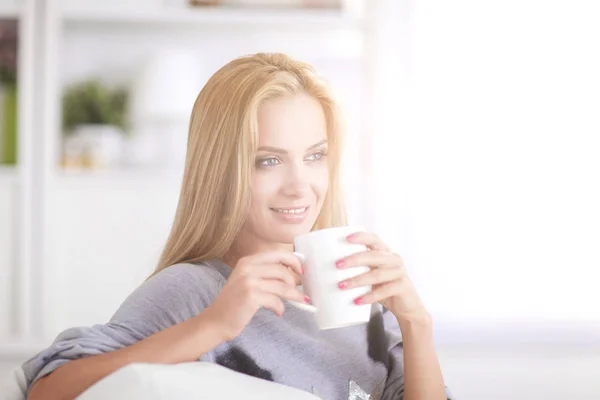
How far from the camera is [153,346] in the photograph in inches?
33.7

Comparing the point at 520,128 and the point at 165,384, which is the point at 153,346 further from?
the point at 520,128

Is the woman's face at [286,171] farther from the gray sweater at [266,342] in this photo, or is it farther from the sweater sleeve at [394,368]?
the sweater sleeve at [394,368]

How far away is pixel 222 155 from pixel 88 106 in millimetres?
2441

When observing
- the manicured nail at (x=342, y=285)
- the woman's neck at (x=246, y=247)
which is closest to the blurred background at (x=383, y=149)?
the woman's neck at (x=246, y=247)

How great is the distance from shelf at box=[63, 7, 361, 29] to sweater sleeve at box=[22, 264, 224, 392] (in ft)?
7.87

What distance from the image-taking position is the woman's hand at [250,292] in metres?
0.87

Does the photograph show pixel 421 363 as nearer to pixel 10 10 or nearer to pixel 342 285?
pixel 342 285

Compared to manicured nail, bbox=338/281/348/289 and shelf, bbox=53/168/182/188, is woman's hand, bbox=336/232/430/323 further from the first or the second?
shelf, bbox=53/168/182/188

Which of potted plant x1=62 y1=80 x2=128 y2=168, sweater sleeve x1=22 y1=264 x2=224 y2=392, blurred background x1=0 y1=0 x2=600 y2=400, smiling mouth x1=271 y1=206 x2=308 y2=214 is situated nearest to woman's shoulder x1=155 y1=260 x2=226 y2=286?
sweater sleeve x1=22 y1=264 x2=224 y2=392

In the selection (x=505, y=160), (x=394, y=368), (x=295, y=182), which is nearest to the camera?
(x=295, y=182)

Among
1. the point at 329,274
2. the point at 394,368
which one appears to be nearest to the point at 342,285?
the point at 329,274

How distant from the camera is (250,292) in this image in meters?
0.87

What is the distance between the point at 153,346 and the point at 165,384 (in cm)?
9

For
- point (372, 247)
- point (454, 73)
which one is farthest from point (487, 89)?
point (372, 247)
